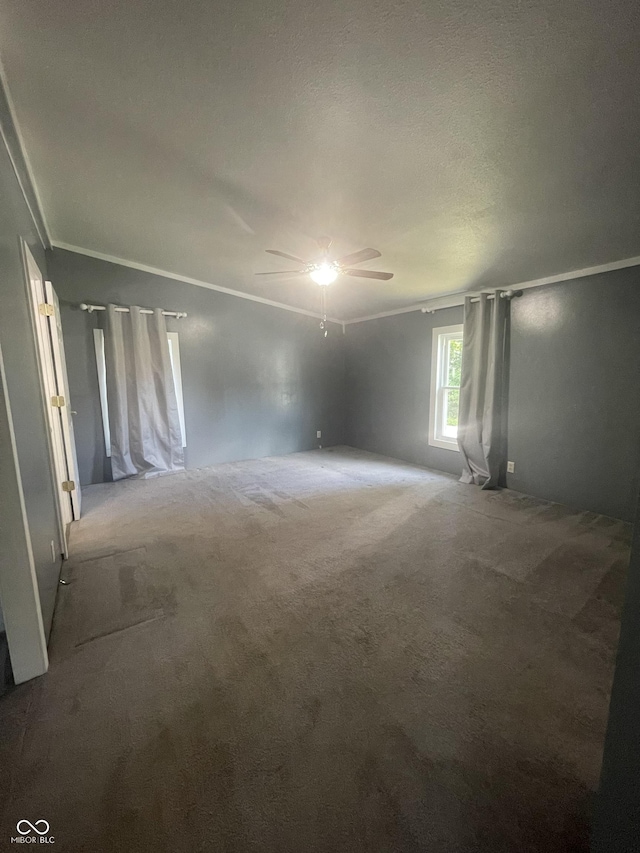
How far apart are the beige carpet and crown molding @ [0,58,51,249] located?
257 centimetres

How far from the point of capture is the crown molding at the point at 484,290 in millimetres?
2951

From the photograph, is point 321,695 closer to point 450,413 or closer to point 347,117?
point 347,117

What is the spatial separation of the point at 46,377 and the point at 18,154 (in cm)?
138

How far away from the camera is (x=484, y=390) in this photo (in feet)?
12.8

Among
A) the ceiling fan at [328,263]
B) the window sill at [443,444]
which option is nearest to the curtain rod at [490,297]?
the ceiling fan at [328,263]

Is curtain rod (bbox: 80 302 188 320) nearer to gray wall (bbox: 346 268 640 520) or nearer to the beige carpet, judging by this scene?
the beige carpet

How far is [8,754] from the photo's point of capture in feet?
3.86

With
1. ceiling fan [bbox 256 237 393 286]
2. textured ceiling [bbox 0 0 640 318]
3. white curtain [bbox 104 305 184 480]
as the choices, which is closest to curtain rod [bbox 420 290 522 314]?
textured ceiling [bbox 0 0 640 318]

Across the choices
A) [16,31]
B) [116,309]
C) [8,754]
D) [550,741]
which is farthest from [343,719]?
[116,309]

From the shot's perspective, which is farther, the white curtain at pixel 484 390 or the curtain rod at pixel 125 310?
the curtain rod at pixel 125 310

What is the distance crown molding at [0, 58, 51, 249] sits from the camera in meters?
1.73

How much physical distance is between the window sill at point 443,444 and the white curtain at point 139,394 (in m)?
3.44

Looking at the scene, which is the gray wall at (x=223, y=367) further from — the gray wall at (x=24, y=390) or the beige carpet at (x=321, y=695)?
the beige carpet at (x=321, y=695)

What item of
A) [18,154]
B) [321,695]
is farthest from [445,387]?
[18,154]
